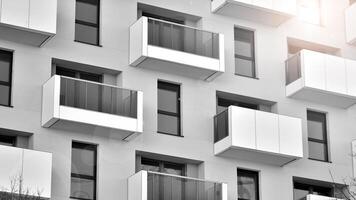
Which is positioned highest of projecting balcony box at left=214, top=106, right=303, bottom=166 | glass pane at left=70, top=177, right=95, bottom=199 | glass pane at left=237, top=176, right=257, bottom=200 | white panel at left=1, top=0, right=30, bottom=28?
white panel at left=1, top=0, right=30, bottom=28

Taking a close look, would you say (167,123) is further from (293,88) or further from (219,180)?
(293,88)

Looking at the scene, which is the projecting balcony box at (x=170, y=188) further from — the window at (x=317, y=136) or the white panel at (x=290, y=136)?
the window at (x=317, y=136)

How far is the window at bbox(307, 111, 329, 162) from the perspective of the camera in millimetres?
40969

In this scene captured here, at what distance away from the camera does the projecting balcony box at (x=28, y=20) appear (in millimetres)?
35812

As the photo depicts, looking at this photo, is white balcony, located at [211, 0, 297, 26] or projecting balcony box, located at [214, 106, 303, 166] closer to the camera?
projecting balcony box, located at [214, 106, 303, 166]

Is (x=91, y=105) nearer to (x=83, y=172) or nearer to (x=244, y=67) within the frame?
(x=83, y=172)

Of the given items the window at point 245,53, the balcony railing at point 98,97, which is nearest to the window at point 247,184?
the window at point 245,53

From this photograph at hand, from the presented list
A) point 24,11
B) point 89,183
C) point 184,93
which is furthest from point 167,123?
point 24,11

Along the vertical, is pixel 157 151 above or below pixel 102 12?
below

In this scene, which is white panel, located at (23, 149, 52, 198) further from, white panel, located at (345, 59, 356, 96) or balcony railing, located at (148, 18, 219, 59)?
white panel, located at (345, 59, 356, 96)

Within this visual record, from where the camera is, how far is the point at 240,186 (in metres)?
39.2

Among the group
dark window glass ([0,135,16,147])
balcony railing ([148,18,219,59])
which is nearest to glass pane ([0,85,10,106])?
dark window glass ([0,135,16,147])

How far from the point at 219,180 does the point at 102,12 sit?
6.96 meters

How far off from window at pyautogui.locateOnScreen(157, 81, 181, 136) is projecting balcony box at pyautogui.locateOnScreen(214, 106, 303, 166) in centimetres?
139
